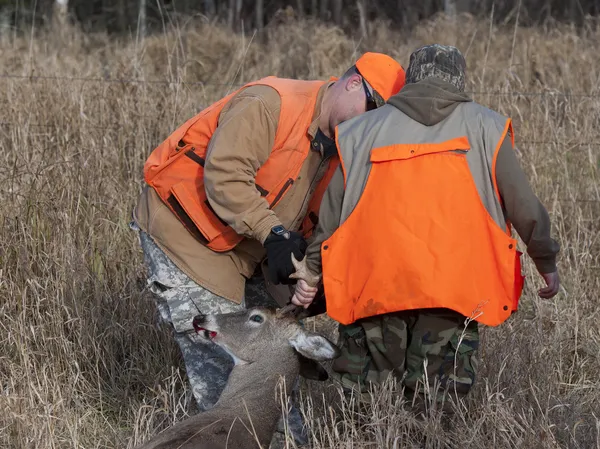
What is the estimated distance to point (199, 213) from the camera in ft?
13.6

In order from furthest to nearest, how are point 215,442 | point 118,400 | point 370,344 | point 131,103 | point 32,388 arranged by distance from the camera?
point 131,103, point 118,400, point 32,388, point 370,344, point 215,442

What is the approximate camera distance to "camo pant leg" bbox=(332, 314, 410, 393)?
3811 millimetres

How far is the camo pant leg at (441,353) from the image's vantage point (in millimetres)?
3762

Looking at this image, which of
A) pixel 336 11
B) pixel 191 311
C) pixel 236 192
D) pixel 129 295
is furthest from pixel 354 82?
pixel 336 11

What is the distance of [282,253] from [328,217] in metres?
0.26

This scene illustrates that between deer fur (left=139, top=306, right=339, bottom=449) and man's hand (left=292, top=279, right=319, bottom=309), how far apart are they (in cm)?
12

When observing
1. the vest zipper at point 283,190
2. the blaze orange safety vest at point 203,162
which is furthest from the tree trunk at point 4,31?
the vest zipper at point 283,190

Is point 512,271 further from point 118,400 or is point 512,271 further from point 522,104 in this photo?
point 522,104

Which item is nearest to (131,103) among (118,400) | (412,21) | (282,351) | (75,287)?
(75,287)

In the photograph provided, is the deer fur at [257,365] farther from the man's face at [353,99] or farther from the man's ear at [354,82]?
the man's ear at [354,82]

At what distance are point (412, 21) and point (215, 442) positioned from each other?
13.4 m

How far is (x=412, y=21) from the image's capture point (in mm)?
16016

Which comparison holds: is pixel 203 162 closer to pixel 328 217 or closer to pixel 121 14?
pixel 328 217

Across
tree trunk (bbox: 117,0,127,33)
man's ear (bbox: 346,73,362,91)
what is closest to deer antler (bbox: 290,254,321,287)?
man's ear (bbox: 346,73,362,91)
